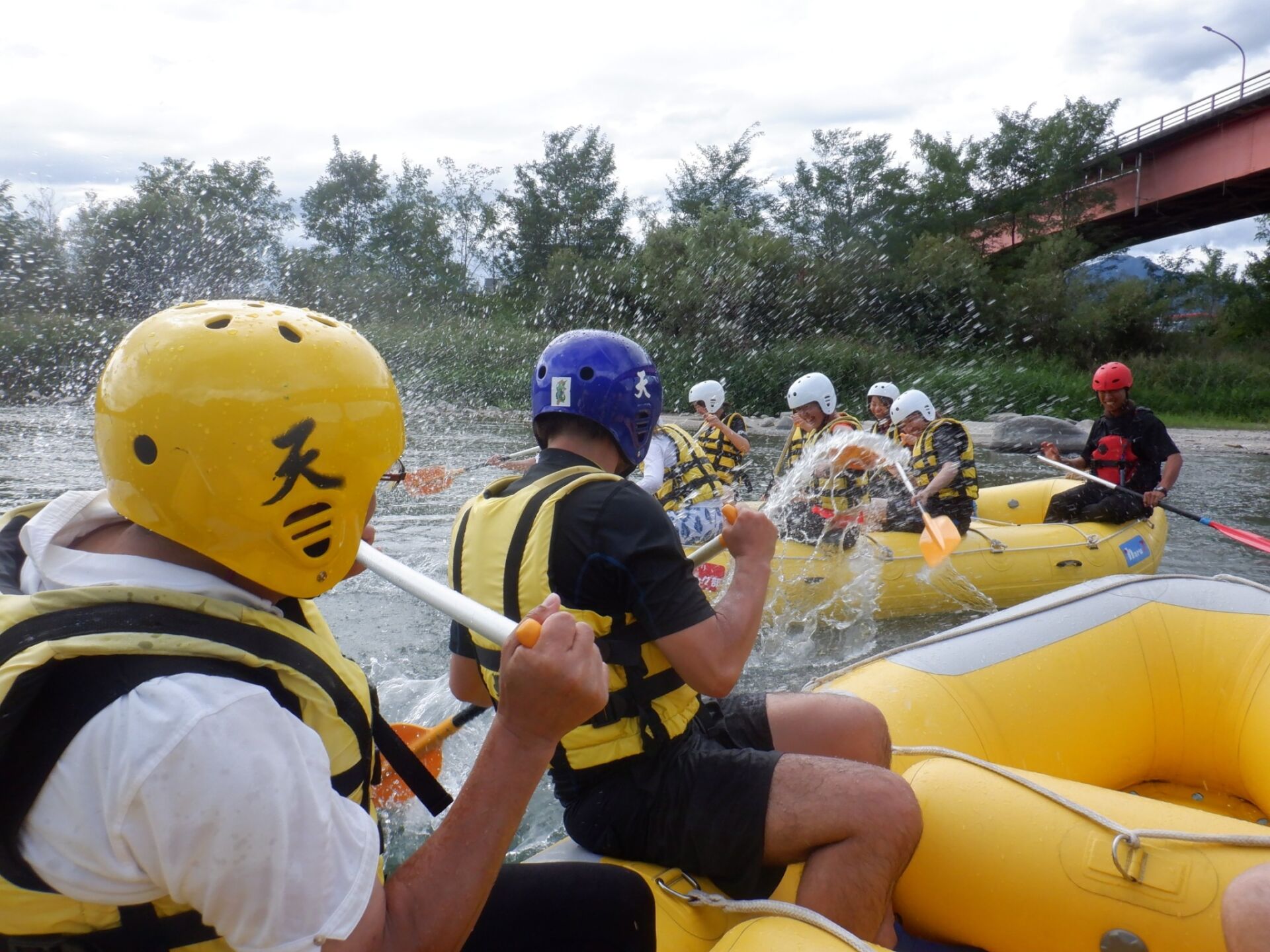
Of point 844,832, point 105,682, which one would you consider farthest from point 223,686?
point 844,832

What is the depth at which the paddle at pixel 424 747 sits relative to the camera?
3170mm

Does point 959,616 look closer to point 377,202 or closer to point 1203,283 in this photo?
point 1203,283

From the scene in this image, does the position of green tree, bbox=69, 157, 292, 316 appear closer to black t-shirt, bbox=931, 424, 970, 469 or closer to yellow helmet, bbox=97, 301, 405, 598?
black t-shirt, bbox=931, 424, 970, 469

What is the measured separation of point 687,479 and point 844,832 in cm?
547

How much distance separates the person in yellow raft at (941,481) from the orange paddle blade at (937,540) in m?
2.56

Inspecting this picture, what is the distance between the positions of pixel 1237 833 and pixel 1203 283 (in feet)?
124

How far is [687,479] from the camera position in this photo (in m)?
7.34

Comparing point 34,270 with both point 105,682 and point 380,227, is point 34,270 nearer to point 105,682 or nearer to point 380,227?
point 105,682

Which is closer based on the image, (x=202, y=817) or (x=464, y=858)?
Result: (x=202, y=817)

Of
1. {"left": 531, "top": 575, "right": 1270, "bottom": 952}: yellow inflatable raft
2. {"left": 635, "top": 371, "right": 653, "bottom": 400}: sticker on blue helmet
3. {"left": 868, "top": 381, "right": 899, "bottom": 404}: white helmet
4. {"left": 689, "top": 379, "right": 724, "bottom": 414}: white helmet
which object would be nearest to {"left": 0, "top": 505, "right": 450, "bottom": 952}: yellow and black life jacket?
{"left": 531, "top": 575, "right": 1270, "bottom": 952}: yellow inflatable raft

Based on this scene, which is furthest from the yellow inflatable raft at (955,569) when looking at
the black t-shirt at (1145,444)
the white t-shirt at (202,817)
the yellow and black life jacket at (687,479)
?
the white t-shirt at (202,817)

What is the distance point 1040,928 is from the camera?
229 centimetres

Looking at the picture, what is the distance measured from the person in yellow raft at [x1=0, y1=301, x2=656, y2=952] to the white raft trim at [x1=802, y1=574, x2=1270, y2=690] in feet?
7.38

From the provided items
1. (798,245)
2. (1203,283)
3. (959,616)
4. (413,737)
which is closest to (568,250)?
(798,245)
